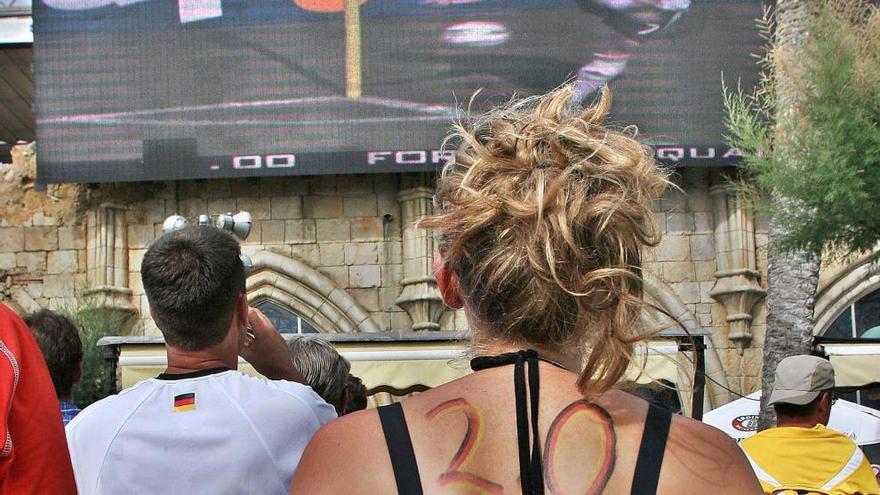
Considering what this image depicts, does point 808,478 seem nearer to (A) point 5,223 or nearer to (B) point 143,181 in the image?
(B) point 143,181

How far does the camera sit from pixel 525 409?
1273mm

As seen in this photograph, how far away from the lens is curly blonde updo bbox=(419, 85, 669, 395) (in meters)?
1.27

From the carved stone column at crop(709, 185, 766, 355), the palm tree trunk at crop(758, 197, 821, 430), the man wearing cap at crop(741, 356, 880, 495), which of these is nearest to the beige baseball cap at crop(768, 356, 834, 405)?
the man wearing cap at crop(741, 356, 880, 495)

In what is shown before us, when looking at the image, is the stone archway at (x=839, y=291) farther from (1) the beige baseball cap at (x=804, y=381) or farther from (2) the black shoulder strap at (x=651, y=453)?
(2) the black shoulder strap at (x=651, y=453)

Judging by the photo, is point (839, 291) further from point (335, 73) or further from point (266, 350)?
point (266, 350)

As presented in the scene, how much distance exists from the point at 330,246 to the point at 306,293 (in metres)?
0.61

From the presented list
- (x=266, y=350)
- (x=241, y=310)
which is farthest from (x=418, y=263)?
(x=241, y=310)

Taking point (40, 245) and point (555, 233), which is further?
point (40, 245)

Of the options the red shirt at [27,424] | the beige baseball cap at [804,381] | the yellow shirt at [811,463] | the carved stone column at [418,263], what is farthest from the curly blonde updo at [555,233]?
the carved stone column at [418,263]

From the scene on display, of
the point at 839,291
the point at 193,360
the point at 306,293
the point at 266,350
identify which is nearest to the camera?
the point at 193,360

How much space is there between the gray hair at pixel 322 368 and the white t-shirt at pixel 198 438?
3.33 feet

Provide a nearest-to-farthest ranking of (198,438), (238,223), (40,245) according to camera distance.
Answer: (198,438), (238,223), (40,245)

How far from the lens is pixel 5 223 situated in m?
12.2

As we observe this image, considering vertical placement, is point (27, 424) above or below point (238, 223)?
below
